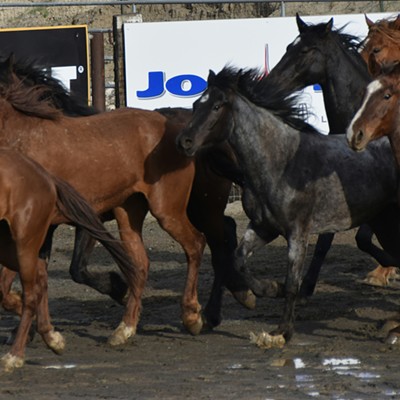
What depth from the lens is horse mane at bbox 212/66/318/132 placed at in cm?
826

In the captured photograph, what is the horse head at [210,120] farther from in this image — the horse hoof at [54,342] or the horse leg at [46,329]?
the horse hoof at [54,342]

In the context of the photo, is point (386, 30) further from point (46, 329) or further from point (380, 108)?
point (46, 329)

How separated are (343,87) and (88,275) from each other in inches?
94.9

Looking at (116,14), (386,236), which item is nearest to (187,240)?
(386,236)

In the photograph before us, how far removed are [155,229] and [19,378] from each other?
7098 mm

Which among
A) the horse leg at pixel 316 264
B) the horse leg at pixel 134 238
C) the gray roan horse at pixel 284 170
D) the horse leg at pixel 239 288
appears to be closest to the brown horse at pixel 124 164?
the horse leg at pixel 134 238

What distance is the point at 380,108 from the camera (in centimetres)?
775

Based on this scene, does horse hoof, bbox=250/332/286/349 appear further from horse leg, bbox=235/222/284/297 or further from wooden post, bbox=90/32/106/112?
wooden post, bbox=90/32/106/112

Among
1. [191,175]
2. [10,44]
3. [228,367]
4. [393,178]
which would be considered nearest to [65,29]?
[10,44]

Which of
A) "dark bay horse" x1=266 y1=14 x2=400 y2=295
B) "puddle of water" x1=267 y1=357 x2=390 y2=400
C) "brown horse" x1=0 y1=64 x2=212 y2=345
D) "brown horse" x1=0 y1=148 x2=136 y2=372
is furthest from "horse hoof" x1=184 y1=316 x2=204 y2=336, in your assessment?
"dark bay horse" x1=266 y1=14 x2=400 y2=295

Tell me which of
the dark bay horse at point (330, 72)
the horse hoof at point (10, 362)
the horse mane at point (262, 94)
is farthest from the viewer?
the dark bay horse at point (330, 72)

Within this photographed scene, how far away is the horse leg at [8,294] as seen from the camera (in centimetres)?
866

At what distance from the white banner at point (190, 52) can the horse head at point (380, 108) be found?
6399mm

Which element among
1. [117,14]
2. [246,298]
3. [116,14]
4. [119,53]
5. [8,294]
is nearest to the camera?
[8,294]
